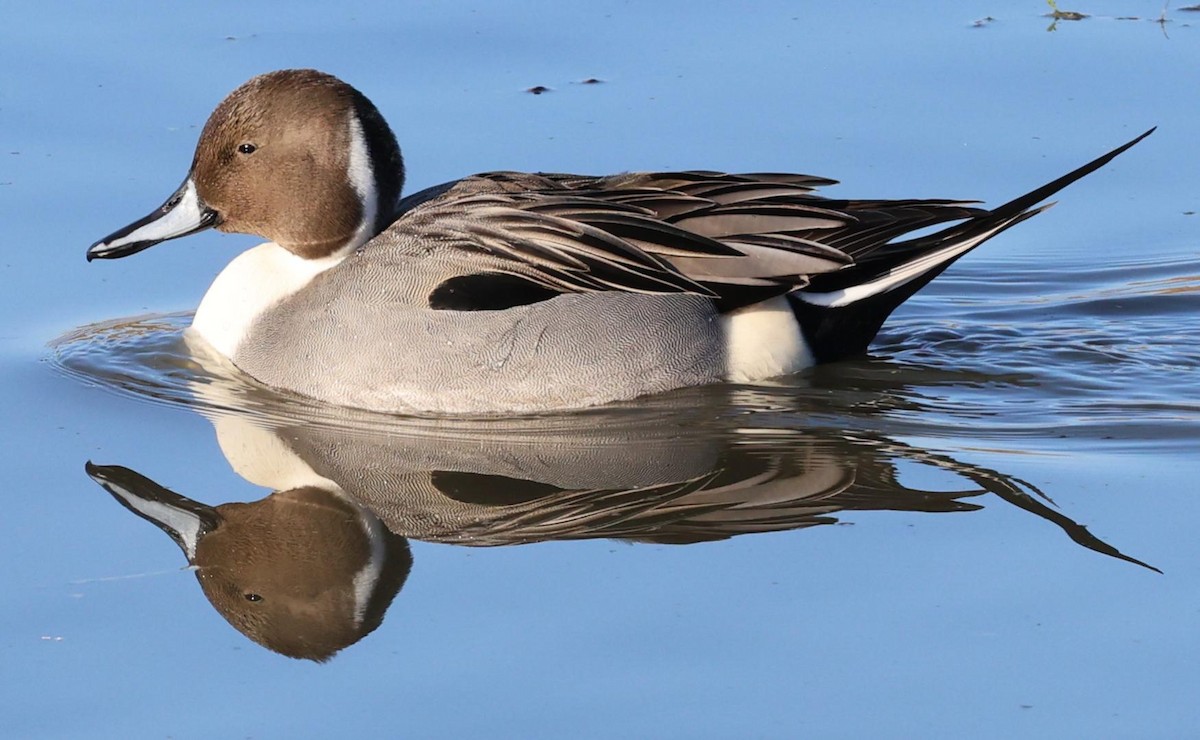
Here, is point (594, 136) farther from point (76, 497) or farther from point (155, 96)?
point (76, 497)

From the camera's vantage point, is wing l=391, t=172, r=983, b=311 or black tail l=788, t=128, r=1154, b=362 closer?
wing l=391, t=172, r=983, b=311

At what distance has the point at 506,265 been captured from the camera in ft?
20.6

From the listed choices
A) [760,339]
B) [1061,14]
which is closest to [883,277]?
[760,339]

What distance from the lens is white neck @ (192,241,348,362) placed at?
6613 millimetres

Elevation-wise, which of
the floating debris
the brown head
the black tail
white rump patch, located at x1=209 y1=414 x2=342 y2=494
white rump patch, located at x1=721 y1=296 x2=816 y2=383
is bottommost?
the brown head

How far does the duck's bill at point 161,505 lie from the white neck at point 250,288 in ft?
3.03

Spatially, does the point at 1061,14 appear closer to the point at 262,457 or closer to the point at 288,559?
the point at 262,457

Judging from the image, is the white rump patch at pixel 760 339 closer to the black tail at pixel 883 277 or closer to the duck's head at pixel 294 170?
the black tail at pixel 883 277

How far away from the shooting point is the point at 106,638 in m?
4.71

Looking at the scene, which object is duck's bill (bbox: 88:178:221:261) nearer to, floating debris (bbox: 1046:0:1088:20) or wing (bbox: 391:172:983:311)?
wing (bbox: 391:172:983:311)

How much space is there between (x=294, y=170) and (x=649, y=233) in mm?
1246

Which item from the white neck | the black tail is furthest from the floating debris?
the white neck

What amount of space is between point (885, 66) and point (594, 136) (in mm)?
1482

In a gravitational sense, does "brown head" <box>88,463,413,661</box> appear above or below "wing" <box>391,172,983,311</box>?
below
